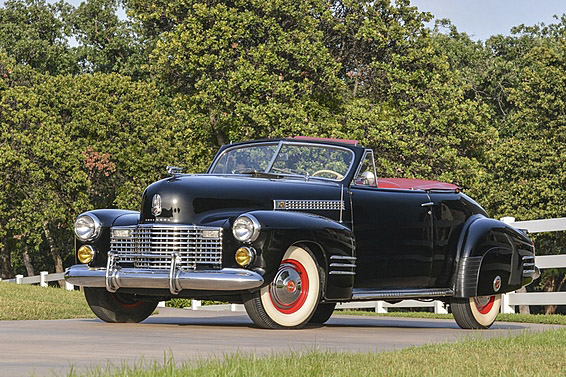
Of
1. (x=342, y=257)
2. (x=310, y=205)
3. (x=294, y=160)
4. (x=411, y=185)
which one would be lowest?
(x=342, y=257)

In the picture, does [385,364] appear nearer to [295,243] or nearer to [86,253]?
[295,243]

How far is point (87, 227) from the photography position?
10.6 meters

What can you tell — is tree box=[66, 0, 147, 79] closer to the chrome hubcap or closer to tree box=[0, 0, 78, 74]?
tree box=[0, 0, 78, 74]

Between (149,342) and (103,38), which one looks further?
(103,38)

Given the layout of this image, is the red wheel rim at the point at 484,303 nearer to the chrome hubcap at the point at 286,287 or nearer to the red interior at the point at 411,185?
the red interior at the point at 411,185

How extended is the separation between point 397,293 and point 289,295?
1609mm

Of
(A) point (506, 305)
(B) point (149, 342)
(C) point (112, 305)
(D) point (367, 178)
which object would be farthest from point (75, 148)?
(B) point (149, 342)

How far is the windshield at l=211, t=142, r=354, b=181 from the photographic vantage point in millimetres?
11070

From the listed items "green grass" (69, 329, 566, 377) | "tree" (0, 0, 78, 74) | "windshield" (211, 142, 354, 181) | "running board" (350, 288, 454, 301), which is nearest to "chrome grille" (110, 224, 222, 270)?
"windshield" (211, 142, 354, 181)

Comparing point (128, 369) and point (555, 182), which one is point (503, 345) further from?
point (555, 182)

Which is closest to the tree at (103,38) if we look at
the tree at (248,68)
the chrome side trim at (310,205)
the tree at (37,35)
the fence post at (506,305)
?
the tree at (37,35)

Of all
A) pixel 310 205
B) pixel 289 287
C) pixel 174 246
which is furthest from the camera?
pixel 310 205

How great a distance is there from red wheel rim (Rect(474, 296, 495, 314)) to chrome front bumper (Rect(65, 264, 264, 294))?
3614 millimetres

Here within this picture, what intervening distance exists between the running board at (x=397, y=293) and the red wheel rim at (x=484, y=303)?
681 mm
